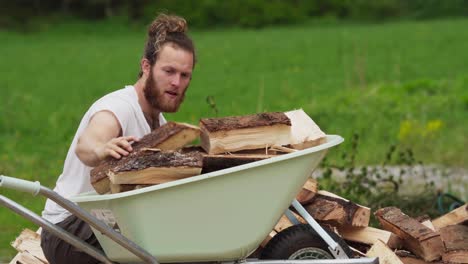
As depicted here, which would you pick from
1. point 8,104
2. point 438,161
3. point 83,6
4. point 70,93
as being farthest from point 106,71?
point 83,6

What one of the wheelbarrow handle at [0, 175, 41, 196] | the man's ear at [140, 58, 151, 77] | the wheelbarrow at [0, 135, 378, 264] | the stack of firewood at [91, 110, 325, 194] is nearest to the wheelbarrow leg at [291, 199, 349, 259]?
the wheelbarrow at [0, 135, 378, 264]

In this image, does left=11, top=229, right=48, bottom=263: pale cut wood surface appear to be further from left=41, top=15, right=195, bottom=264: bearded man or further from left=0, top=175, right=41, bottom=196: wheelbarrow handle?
left=0, top=175, right=41, bottom=196: wheelbarrow handle

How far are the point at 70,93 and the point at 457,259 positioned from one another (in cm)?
1666

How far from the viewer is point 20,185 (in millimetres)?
3748

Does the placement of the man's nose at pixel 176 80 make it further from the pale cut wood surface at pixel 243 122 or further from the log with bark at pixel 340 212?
the log with bark at pixel 340 212

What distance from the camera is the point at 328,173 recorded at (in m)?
7.43

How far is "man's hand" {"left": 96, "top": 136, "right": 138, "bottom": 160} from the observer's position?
416 cm

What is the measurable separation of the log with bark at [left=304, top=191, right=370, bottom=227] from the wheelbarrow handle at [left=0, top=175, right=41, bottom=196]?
1506 millimetres

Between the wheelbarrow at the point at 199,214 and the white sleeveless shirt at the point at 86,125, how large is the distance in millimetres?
410

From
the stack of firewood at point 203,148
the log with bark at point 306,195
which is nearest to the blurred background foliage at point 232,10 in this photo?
the log with bark at point 306,195

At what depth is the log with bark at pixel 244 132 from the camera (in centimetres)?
430

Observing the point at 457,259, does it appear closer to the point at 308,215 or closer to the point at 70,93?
the point at 308,215

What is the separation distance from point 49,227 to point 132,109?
739mm

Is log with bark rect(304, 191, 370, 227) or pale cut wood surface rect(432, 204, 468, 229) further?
pale cut wood surface rect(432, 204, 468, 229)
